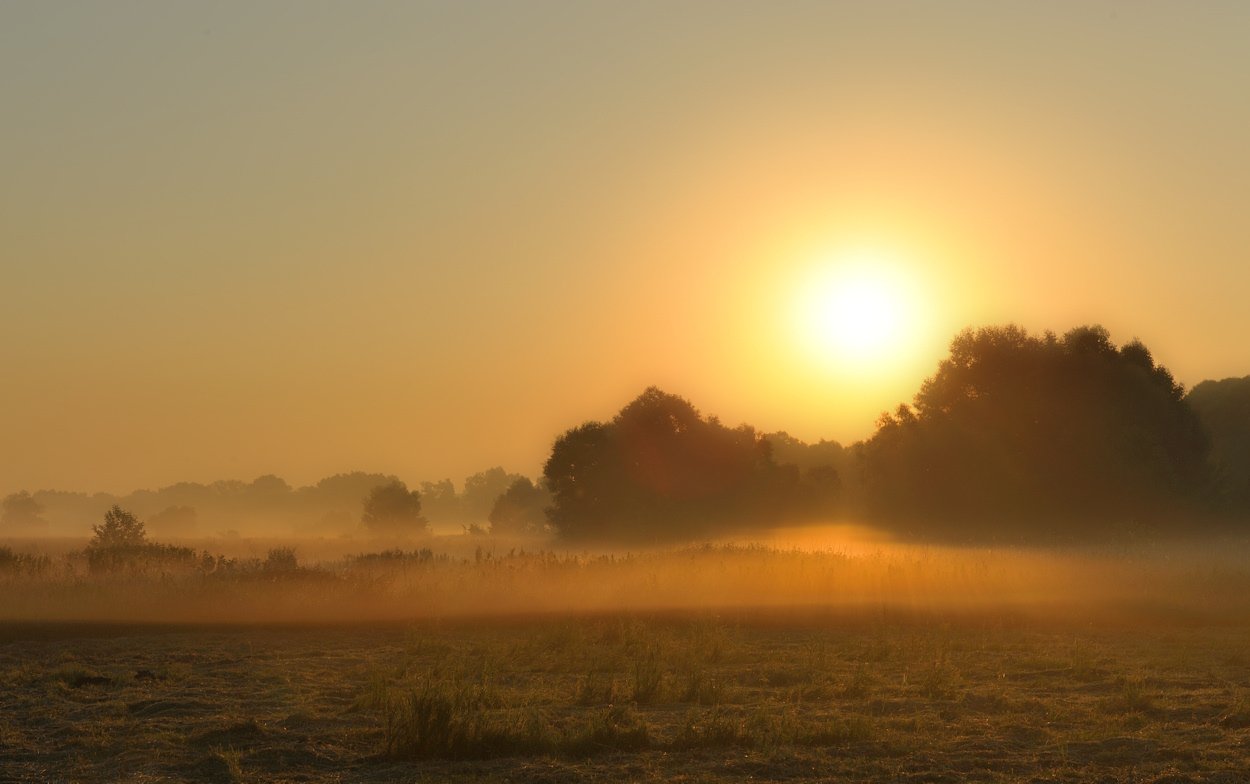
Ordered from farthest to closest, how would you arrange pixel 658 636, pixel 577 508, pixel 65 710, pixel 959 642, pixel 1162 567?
pixel 577 508 < pixel 1162 567 < pixel 658 636 < pixel 959 642 < pixel 65 710

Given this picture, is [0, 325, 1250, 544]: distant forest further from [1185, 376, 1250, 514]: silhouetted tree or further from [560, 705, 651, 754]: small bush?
[560, 705, 651, 754]: small bush

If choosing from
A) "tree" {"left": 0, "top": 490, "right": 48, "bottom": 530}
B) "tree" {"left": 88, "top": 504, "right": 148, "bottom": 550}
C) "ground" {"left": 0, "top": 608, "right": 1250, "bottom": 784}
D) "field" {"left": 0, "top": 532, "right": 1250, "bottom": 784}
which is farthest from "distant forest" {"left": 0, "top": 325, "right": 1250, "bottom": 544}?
"tree" {"left": 0, "top": 490, "right": 48, "bottom": 530}

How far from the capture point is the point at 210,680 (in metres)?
19.2

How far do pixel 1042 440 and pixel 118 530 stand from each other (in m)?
42.9

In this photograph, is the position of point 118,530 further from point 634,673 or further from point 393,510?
point 393,510

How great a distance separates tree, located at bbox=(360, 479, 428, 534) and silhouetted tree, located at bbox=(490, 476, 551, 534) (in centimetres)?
729

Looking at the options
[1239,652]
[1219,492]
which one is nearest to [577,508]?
[1219,492]

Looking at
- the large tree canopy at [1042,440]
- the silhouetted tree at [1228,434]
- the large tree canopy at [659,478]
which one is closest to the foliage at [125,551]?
the large tree canopy at [659,478]

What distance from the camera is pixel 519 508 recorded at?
110 metres

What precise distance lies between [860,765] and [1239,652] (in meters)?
11.9

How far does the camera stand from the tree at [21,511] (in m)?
180

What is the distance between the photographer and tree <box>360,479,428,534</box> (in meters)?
101

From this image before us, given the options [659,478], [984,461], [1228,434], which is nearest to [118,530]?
[659,478]

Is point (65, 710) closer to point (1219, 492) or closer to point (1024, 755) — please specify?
point (1024, 755)
